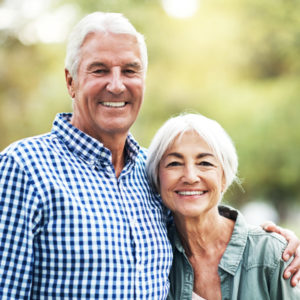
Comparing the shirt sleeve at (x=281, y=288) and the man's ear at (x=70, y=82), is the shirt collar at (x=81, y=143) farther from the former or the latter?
the shirt sleeve at (x=281, y=288)

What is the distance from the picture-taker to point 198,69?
10859 millimetres

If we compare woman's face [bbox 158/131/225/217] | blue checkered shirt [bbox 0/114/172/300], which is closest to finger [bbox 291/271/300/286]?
woman's face [bbox 158/131/225/217]

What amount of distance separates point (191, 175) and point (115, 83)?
66 centimetres

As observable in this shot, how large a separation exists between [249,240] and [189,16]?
9.31 metres

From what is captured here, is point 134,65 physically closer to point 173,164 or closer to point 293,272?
point 173,164

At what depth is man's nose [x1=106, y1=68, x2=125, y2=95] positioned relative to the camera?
2.34 m

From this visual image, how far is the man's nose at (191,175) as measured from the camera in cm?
245

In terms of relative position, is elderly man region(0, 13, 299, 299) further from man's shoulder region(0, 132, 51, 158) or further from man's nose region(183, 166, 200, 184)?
man's nose region(183, 166, 200, 184)

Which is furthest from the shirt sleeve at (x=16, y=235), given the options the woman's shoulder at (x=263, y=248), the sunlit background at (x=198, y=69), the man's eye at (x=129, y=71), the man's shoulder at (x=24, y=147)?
the sunlit background at (x=198, y=69)

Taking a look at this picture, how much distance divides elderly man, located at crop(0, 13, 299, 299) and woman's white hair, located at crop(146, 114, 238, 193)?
10 cm

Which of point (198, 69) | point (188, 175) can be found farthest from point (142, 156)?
point (198, 69)

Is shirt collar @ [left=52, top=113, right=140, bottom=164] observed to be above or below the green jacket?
above

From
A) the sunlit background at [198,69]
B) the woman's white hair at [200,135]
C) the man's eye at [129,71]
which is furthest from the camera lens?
the sunlit background at [198,69]

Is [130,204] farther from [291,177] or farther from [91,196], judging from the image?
[291,177]
